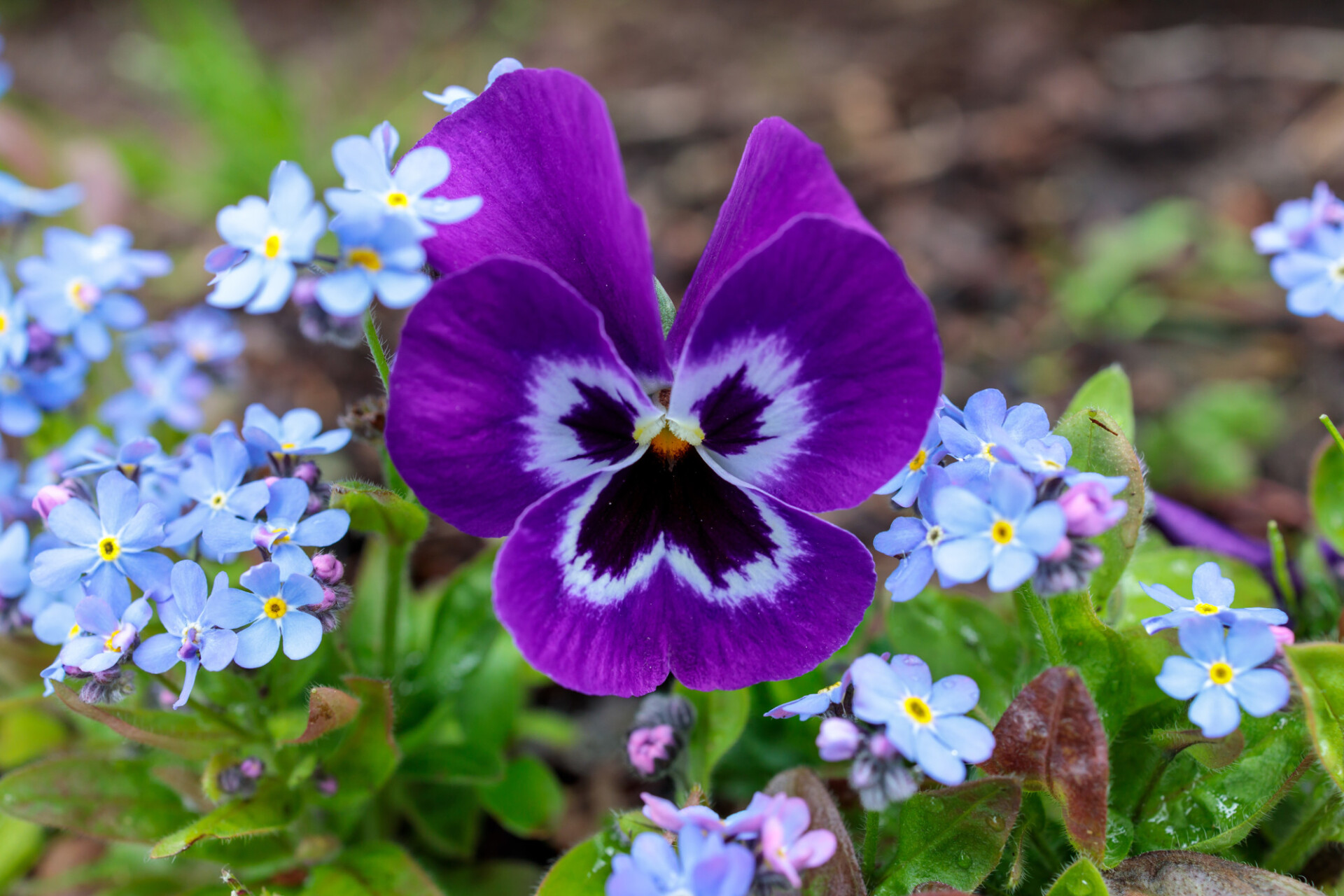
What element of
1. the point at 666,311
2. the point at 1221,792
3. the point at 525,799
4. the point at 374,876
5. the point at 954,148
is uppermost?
the point at 666,311

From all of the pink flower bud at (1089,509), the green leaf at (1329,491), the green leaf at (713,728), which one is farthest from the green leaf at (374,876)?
the green leaf at (1329,491)

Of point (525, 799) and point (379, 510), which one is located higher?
point (379, 510)

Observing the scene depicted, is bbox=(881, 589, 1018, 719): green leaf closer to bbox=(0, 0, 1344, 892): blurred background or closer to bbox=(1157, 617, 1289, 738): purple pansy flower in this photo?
bbox=(1157, 617, 1289, 738): purple pansy flower

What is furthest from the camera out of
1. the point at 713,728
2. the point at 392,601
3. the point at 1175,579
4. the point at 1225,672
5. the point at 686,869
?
the point at 1175,579

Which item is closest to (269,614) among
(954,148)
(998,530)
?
(998,530)

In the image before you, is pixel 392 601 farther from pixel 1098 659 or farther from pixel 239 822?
pixel 1098 659

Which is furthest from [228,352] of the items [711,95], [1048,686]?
[711,95]

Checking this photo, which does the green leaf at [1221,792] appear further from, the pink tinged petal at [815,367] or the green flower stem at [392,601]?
the green flower stem at [392,601]

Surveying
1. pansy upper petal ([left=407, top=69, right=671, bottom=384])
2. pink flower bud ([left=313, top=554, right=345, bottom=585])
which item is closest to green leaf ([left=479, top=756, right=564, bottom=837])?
pink flower bud ([left=313, top=554, right=345, bottom=585])
